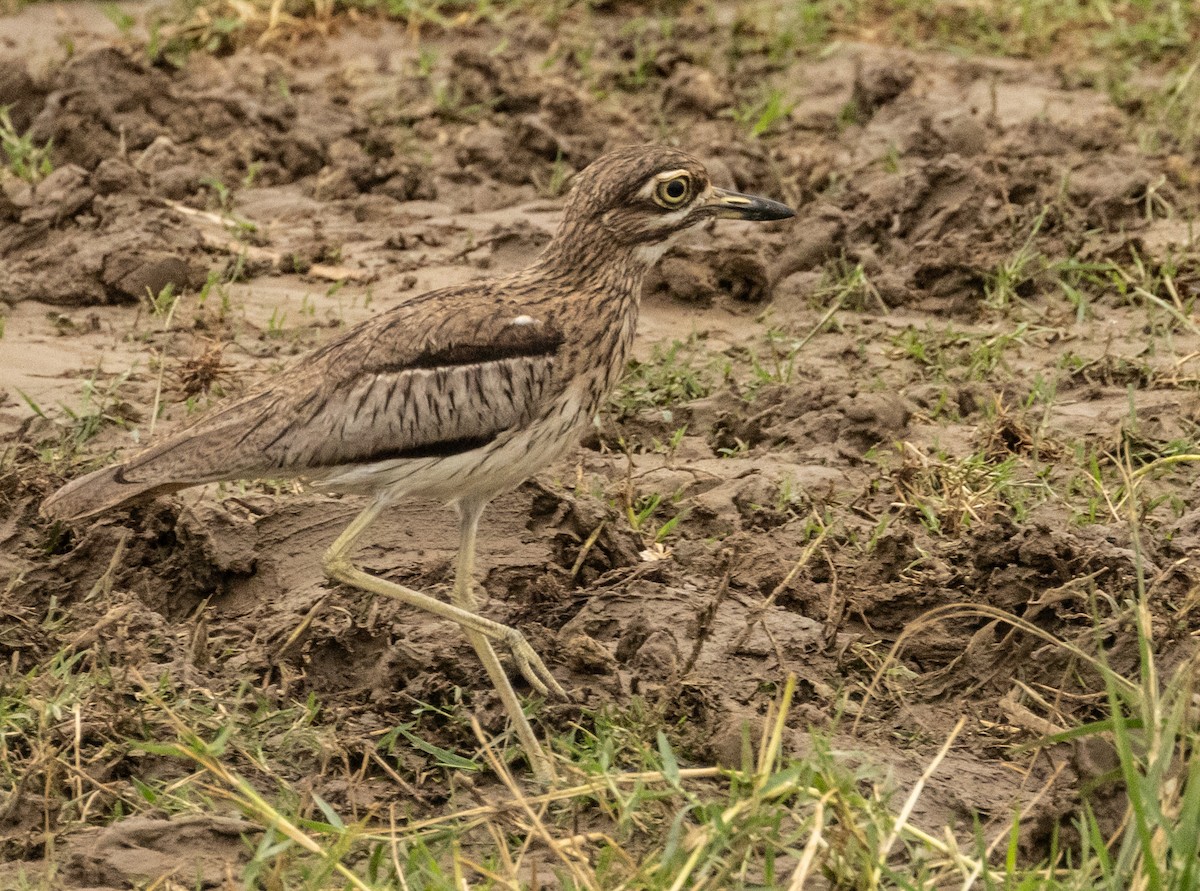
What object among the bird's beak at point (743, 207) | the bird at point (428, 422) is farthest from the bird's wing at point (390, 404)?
the bird's beak at point (743, 207)

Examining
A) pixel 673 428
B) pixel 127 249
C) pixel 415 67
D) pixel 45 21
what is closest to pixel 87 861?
pixel 673 428

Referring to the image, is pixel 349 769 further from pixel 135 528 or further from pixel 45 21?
pixel 45 21

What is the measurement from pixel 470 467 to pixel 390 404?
0.24 metres

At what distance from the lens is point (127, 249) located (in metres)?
6.58

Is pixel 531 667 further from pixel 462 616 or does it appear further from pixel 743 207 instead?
pixel 743 207

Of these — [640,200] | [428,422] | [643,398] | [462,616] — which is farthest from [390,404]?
[643,398]

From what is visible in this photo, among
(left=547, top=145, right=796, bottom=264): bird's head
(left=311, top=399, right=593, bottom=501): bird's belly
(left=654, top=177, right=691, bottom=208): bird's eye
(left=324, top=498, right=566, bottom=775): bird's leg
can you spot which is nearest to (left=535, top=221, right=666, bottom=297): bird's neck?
(left=547, top=145, right=796, bottom=264): bird's head

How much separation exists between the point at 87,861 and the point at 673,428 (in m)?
2.65

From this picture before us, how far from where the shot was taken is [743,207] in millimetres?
5094

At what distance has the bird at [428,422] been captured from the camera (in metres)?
4.48

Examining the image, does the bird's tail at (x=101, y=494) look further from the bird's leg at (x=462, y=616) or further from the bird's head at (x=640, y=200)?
the bird's head at (x=640, y=200)

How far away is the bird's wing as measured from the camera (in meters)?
4.50

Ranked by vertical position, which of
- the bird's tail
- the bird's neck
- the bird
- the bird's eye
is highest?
the bird's eye

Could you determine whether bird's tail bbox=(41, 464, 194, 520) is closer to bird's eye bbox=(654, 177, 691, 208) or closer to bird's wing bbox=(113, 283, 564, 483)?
bird's wing bbox=(113, 283, 564, 483)
